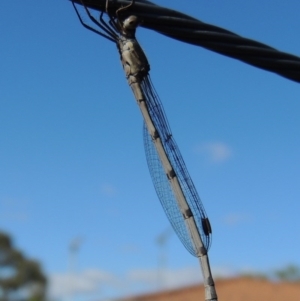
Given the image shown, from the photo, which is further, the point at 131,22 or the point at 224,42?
the point at 131,22

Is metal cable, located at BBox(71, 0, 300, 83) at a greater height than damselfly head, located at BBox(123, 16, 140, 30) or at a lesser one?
lesser

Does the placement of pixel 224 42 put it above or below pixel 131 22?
below

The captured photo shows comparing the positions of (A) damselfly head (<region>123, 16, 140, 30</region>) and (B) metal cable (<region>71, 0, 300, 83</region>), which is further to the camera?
(A) damselfly head (<region>123, 16, 140, 30</region>)

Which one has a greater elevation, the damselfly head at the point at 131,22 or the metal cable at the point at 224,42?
the damselfly head at the point at 131,22

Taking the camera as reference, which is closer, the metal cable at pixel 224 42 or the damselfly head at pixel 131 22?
the metal cable at pixel 224 42
